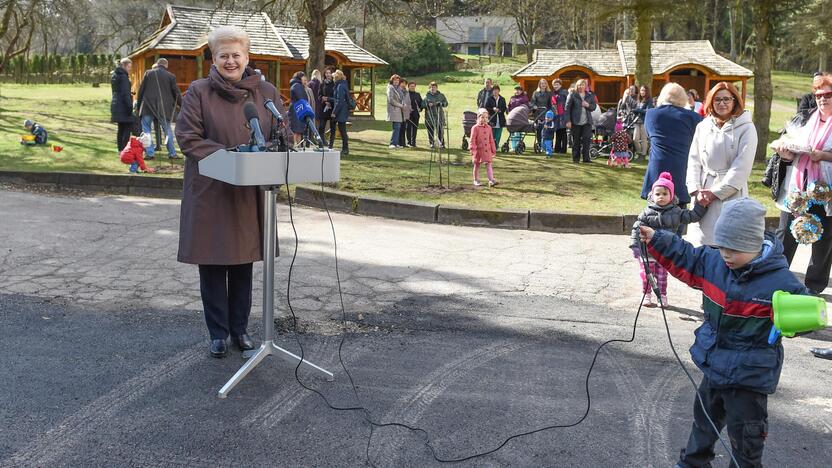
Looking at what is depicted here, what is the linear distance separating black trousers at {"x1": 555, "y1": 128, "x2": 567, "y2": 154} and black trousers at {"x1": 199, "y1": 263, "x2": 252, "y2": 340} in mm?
14919

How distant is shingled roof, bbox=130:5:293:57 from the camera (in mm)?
29406

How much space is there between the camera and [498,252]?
910 centimetres

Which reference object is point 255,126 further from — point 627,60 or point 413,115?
point 627,60

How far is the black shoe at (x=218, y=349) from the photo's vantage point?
5382mm

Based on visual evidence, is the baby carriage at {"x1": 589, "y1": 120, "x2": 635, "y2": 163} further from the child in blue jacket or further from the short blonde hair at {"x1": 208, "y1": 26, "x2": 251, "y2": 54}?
the child in blue jacket

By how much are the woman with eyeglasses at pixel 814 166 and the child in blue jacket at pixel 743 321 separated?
402 centimetres

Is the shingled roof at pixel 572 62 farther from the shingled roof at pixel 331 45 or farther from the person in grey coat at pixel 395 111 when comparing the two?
the person in grey coat at pixel 395 111

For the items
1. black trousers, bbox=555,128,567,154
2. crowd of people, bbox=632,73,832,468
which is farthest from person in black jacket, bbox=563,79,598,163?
crowd of people, bbox=632,73,832,468

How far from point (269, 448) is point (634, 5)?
1839 cm

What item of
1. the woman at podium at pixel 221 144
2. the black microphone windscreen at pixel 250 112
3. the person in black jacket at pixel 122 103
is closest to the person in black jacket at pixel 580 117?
the person in black jacket at pixel 122 103

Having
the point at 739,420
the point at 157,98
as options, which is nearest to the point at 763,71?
the point at 157,98

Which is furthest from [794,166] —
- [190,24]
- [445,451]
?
[190,24]

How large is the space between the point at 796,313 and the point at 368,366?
9.25 feet

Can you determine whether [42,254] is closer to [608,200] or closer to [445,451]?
[445,451]
